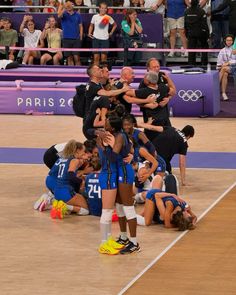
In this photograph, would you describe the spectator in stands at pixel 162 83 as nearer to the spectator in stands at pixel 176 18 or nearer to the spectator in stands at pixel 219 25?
the spectator in stands at pixel 176 18

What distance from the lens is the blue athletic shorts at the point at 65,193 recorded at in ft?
55.7

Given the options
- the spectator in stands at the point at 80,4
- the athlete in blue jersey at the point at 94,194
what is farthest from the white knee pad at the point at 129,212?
the spectator in stands at the point at 80,4

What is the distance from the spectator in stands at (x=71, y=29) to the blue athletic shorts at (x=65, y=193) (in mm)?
14993

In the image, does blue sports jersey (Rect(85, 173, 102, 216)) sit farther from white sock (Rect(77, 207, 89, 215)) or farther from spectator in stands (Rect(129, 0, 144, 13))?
spectator in stands (Rect(129, 0, 144, 13))

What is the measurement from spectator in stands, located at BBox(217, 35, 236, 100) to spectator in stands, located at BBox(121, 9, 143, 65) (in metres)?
2.87

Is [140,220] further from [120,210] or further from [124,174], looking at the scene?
[124,174]

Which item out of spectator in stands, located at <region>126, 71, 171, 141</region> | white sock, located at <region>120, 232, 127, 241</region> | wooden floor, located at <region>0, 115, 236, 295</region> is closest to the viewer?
wooden floor, located at <region>0, 115, 236, 295</region>

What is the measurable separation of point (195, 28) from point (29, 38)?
4984 millimetres

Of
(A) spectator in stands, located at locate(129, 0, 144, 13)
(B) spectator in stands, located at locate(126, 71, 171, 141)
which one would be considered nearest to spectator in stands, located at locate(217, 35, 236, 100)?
(A) spectator in stands, located at locate(129, 0, 144, 13)

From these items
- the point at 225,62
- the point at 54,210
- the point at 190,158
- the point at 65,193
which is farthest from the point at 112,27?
the point at 54,210

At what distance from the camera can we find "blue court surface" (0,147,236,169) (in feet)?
69.7

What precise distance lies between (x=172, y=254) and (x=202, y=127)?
451 inches

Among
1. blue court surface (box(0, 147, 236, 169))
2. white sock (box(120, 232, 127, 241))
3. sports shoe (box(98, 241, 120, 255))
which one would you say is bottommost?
blue court surface (box(0, 147, 236, 169))

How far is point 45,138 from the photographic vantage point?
2439cm
